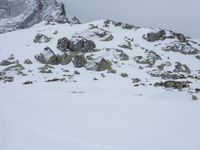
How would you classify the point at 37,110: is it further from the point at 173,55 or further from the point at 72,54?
the point at 173,55

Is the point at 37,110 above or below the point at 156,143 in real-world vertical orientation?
above

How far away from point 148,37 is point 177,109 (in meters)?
51.7

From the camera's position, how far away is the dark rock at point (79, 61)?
44.7 metres

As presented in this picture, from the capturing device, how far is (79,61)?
4516 cm

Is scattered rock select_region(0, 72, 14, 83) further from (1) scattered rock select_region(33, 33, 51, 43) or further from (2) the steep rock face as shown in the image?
(2) the steep rock face

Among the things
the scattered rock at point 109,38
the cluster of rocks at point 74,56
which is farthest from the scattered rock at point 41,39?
the scattered rock at point 109,38

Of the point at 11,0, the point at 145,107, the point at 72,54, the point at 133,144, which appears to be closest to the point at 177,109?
the point at 145,107

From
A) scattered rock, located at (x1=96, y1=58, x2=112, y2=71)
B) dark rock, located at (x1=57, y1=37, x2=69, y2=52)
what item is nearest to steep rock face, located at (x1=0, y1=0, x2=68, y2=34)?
dark rock, located at (x1=57, y1=37, x2=69, y2=52)

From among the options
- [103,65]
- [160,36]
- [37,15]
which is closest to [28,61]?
[103,65]

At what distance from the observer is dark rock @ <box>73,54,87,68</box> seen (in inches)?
1761

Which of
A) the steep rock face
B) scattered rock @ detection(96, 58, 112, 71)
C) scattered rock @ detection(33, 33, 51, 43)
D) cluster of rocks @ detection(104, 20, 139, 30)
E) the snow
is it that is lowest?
the snow

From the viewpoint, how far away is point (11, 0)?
176 m

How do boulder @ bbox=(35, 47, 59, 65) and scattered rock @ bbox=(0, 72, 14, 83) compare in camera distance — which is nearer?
scattered rock @ bbox=(0, 72, 14, 83)

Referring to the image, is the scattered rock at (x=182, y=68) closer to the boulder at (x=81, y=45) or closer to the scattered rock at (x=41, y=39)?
the boulder at (x=81, y=45)
